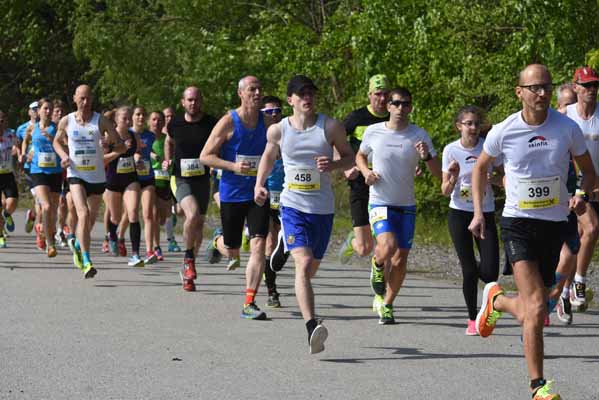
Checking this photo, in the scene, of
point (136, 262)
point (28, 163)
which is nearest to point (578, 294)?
point (136, 262)

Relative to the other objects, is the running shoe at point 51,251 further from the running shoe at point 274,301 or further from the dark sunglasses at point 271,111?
the running shoe at point 274,301

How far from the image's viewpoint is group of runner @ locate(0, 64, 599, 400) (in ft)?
25.3

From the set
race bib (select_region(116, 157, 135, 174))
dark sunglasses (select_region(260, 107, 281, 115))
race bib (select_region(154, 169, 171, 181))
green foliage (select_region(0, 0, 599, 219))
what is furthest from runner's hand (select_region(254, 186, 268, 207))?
race bib (select_region(154, 169, 171, 181))

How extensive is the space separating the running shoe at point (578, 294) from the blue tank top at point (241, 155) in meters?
2.78

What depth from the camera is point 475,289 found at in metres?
10.4

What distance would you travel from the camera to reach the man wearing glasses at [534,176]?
7590 millimetres

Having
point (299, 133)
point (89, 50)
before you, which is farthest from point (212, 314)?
point (89, 50)

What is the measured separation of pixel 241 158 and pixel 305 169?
1.72 metres

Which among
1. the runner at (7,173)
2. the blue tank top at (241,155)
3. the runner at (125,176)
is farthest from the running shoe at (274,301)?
the runner at (7,173)

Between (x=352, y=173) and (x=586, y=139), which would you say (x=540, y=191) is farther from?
(x=352, y=173)

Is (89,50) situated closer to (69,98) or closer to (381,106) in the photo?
(69,98)

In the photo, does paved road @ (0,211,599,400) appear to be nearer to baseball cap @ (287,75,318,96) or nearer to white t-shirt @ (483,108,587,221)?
white t-shirt @ (483,108,587,221)

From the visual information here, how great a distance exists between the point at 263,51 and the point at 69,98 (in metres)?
17.9

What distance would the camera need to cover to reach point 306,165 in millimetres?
9797
